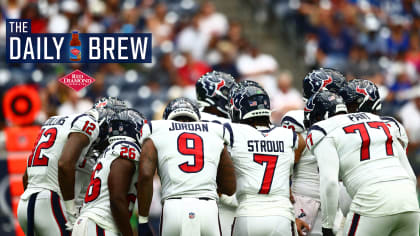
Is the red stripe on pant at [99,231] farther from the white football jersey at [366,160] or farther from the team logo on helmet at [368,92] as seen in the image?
the team logo on helmet at [368,92]

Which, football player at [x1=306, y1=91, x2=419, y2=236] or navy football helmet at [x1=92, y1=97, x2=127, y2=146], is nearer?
football player at [x1=306, y1=91, x2=419, y2=236]

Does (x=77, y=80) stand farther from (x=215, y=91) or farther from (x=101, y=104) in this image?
(x=215, y=91)

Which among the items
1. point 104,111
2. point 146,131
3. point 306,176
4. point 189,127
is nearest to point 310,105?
point 306,176

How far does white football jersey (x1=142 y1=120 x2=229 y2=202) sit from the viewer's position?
6547 mm

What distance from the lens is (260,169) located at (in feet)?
22.5

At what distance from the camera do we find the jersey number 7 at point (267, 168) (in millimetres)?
6832

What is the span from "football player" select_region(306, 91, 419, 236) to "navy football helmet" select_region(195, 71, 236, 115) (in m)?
1.42

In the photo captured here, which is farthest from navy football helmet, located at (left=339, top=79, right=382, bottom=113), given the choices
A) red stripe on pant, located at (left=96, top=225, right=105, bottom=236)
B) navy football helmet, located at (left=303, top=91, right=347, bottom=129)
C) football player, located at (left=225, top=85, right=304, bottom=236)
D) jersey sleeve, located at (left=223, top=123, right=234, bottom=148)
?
red stripe on pant, located at (left=96, top=225, right=105, bottom=236)

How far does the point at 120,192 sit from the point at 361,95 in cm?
273

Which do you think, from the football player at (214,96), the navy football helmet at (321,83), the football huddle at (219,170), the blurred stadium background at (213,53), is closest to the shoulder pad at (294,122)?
the navy football helmet at (321,83)

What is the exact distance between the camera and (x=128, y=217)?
655 centimetres

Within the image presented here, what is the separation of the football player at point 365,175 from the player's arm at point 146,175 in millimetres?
1524

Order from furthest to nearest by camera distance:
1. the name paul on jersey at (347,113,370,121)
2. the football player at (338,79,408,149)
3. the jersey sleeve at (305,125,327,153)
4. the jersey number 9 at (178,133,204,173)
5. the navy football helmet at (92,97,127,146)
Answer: the football player at (338,79,408,149), the navy football helmet at (92,97,127,146), the name paul on jersey at (347,113,370,121), the jersey sleeve at (305,125,327,153), the jersey number 9 at (178,133,204,173)

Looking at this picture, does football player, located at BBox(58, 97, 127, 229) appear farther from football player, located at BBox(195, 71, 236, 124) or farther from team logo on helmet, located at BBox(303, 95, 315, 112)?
team logo on helmet, located at BBox(303, 95, 315, 112)
